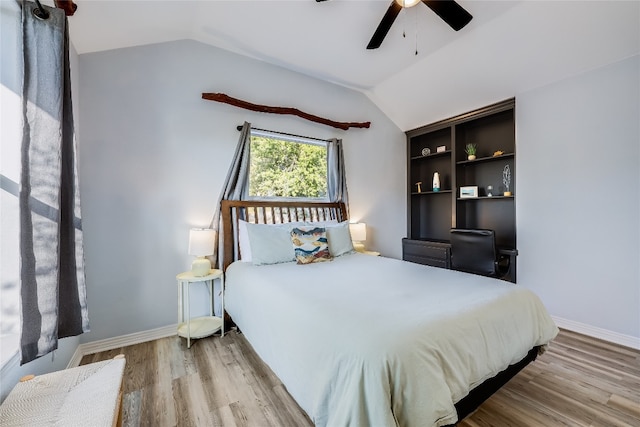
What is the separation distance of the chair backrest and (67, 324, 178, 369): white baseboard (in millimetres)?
3068

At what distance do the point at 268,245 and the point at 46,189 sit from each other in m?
1.54

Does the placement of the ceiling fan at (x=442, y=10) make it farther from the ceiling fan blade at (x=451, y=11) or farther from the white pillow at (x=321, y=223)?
the white pillow at (x=321, y=223)

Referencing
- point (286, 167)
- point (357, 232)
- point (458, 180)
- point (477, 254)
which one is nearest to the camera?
point (477, 254)

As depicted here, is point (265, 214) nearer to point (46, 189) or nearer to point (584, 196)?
point (46, 189)

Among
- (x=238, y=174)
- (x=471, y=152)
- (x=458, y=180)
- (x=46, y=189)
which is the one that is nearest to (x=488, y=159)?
(x=471, y=152)

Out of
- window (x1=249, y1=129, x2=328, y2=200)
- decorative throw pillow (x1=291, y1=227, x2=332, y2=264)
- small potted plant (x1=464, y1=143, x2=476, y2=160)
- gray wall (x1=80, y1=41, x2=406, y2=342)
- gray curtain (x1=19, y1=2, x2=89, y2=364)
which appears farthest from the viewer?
small potted plant (x1=464, y1=143, x2=476, y2=160)

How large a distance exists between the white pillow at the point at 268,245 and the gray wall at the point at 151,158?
1.96 feet

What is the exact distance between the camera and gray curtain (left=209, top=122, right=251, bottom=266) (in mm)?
2791

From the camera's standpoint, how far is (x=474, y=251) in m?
2.82

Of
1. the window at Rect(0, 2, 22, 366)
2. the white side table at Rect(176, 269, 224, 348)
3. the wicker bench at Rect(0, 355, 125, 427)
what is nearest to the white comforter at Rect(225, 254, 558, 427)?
the white side table at Rect(176, 269, 224, 348)

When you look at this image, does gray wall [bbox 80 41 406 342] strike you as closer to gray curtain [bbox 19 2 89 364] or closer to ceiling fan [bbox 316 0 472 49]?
gray curtain [bbox 19 2 89 364]

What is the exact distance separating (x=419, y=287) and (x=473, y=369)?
56 cm

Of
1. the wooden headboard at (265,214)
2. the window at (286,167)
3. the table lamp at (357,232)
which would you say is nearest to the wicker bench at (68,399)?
the wooden headboard at (265,214)

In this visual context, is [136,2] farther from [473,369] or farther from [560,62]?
[560,62]
